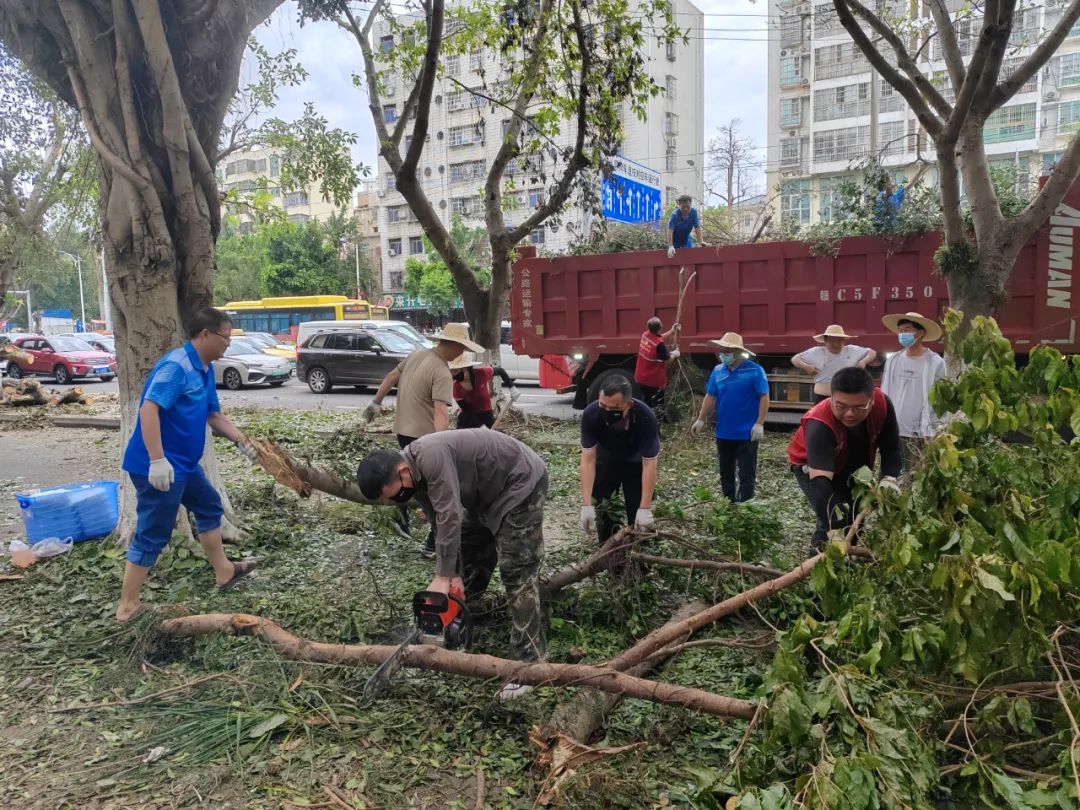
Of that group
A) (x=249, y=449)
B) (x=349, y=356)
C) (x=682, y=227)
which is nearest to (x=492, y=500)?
(x=249, y=449)

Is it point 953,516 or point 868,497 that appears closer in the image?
point 953,516

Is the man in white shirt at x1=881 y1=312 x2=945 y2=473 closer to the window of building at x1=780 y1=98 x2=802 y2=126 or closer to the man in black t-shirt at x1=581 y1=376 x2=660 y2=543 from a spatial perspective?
the man in black t-shirt at x1=581 y1=376 x2=660 y2=543

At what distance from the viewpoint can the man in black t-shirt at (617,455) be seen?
4.25m

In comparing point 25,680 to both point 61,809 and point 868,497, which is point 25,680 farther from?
point 868,497

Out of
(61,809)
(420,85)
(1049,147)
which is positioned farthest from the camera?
(1049,147)

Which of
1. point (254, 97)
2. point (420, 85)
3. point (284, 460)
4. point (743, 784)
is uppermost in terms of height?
point (254, 97)

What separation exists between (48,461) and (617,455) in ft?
26.7

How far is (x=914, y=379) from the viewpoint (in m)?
5.50

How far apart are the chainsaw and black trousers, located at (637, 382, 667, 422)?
19.7 ft

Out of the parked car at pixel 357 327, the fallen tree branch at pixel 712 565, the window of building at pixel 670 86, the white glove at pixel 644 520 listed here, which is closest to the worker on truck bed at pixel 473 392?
the white glove at pixel 644 520

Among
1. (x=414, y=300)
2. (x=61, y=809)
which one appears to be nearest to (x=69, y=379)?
(x=414, y=300)

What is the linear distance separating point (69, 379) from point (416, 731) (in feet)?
77.5

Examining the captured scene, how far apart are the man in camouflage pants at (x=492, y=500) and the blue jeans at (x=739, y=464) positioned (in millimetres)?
A: 2652

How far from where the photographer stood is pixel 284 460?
4328mm
